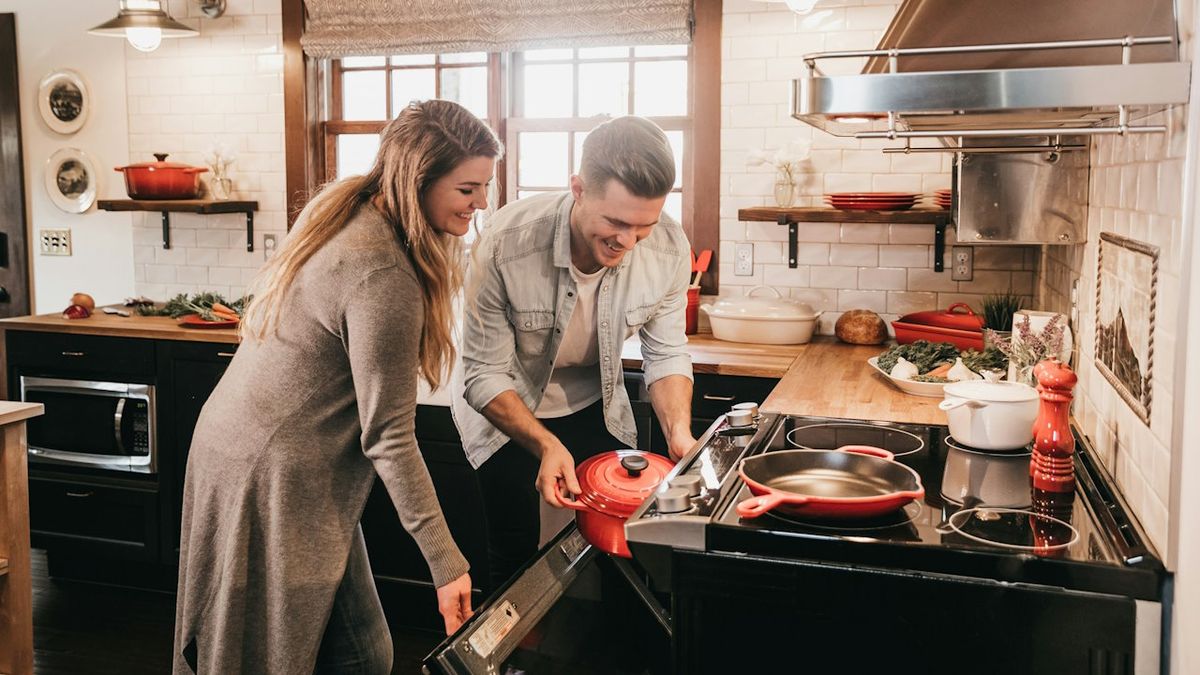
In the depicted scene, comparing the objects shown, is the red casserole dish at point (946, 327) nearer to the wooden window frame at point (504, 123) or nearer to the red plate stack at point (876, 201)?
the red plate stack at point (876, 201)

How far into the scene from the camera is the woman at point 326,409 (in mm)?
1864

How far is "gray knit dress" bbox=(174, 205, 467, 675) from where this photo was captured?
1.85 metres

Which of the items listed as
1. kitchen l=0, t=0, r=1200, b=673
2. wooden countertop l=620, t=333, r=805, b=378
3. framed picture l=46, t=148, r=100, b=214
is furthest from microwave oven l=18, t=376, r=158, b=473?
wooden countertop l=620, t=333, r=805, b=378

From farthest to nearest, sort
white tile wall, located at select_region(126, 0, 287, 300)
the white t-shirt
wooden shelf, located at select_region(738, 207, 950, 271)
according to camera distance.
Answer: white tile wall, located at select_region(126, 0, 287, 300) < wooden shelf, located at select_region(738, 207, 950, 271) < the white t-shirt

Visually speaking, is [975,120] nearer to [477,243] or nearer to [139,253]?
[477,243]

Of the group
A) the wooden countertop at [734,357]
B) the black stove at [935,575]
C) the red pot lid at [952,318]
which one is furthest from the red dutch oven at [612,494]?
the red pot lid at [952,318]

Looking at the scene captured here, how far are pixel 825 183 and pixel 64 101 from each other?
3.56 m

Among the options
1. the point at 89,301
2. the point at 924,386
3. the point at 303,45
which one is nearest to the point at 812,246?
the point at 924,386

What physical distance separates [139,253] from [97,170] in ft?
1.42

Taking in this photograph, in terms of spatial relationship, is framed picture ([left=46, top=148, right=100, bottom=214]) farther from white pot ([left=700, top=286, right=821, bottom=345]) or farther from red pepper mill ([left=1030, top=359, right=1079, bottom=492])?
red pepper mill ([left=1030, top=359, right=1079, bottom=492])

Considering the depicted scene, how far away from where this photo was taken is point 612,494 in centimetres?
192

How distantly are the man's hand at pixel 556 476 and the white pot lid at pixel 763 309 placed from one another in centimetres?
176

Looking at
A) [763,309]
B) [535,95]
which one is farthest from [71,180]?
[763,309]

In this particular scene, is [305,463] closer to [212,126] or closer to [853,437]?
[853,437]
